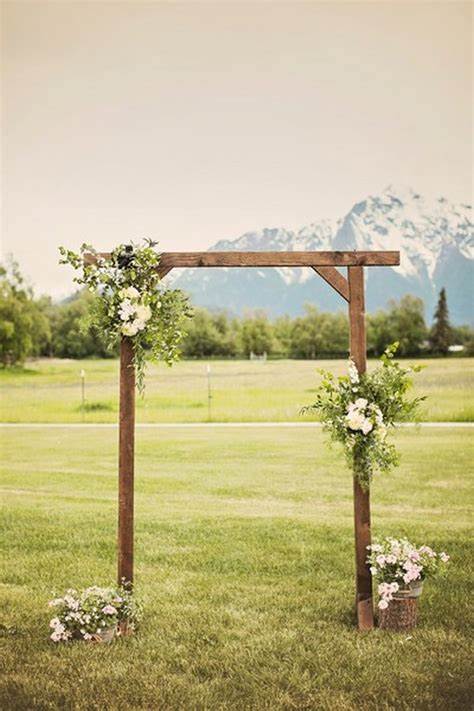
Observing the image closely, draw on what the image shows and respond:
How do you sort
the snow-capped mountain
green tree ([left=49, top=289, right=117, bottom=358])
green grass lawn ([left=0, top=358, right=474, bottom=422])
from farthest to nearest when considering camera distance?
1. the snow-capped mountain
2. green tree ([left=49, top=289, right=117, bottom=358])
3. green grass lawn ([left=0, top=358, right=474, bottom=422])

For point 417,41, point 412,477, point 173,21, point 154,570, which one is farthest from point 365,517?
point 417,41

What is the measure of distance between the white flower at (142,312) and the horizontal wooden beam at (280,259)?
0.26m

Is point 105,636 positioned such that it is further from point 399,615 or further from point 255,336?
point 255,336

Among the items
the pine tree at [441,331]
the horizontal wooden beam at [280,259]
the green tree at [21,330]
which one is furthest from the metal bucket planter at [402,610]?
the green tree at [21,330]

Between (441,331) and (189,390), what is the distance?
422 centimetres

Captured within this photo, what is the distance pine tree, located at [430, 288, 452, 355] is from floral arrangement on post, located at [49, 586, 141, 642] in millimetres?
10185

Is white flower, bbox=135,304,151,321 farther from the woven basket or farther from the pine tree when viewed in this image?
the pine tree

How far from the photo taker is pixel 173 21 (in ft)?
27.9

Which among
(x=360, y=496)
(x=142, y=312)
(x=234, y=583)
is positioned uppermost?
(x=142, y=312)

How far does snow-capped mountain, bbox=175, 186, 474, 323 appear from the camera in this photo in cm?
1638

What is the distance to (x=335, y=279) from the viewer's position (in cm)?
404

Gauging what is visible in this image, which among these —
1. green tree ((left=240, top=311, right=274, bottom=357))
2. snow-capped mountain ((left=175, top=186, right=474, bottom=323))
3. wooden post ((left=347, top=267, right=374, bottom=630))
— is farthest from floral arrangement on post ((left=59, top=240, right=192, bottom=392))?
snow-capped mountain ((left=175, top=186, right=474, bottom=323))

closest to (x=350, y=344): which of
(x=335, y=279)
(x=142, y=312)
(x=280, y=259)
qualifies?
(x=335, y=279)

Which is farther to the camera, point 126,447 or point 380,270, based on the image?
point 380,270
